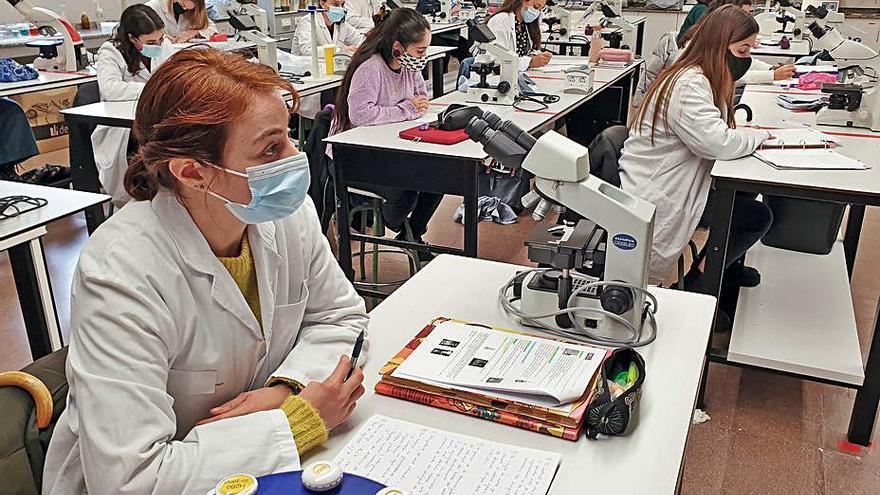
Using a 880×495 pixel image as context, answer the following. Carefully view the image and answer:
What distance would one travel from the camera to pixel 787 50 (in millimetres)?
5211

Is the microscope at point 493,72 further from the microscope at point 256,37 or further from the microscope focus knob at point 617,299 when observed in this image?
the microscope focus knob at point 617,299

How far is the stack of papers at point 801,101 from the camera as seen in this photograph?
3.32 metres

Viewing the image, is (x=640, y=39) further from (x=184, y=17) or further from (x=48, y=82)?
(x=48, y=82)

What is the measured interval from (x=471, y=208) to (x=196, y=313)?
5.53 feet

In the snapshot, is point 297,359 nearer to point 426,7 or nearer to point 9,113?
point 9,113

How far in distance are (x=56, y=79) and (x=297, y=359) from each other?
143 inches

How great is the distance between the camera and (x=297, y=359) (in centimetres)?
121

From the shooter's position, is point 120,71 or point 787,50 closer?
point 120,71

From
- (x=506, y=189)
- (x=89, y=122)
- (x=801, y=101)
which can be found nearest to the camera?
(x=89, y=122)

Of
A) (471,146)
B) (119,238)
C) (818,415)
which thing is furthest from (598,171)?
(119,238)

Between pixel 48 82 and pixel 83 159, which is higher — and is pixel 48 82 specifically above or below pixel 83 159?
above

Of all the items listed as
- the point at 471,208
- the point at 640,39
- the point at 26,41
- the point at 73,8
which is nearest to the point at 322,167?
the point at 471,208

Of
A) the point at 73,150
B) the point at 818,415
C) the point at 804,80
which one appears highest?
the point at 804,80

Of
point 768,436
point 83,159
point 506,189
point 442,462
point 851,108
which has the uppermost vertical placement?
point 851,108
